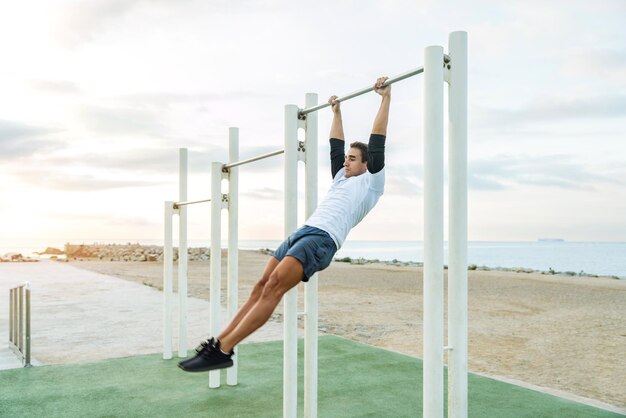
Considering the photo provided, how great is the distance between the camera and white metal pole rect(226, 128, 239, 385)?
4809 mm

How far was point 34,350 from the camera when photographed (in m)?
6.98

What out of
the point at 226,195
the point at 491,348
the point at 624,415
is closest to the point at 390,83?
the point at 226,195

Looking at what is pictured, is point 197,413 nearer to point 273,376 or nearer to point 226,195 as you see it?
point 273,376

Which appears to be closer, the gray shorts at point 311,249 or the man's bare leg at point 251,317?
the man's bare leg at point 251,317

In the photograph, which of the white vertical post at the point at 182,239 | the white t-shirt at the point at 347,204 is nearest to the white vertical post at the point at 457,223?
the white t-shirt at the point at 347,204

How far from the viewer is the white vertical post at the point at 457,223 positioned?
2.85 m

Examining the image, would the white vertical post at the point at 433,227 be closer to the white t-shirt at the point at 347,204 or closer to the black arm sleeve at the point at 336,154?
the white t-shirt at the point at 347,204

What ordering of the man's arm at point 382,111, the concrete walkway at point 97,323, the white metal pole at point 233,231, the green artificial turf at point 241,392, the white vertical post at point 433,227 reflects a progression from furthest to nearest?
the concrete walkway at point 97,323, the white metal pole at point 233,231, the green artificial turf at point 241,392, the man's arm at point 382,111, the white vertical post at point 433,227

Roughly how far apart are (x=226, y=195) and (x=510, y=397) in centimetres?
Answer: 298

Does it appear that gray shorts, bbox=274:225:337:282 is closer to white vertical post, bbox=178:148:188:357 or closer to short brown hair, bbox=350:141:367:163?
short brown hair, bbox=350:141:367:163

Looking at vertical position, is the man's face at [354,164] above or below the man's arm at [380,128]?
below

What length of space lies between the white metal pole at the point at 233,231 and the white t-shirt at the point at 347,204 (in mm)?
1532

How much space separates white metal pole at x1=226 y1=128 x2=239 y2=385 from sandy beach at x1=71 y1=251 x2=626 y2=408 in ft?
9.54

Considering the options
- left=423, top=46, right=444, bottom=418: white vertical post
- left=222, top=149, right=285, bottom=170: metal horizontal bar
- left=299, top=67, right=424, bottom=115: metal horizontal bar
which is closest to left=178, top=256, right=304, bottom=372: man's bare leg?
left=423, top=46, right=444, bottom=418: white vertical post
